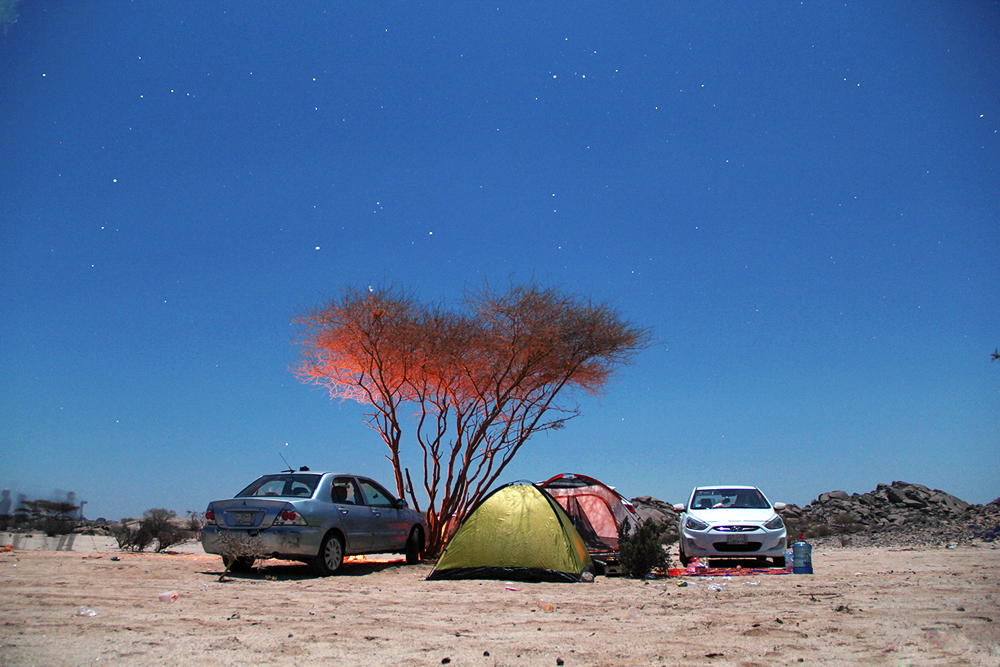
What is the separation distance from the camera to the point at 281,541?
34.5 feet

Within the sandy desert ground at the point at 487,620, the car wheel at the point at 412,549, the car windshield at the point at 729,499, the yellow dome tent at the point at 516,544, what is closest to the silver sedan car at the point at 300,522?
the sandy desert ground at the point at 487,620

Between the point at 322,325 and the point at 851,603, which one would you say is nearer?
the point at 851,603

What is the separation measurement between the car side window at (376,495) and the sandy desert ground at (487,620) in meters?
2.11

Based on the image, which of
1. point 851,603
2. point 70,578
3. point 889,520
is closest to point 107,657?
point 70,578

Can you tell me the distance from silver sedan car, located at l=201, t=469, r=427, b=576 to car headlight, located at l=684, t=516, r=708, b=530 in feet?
18.6

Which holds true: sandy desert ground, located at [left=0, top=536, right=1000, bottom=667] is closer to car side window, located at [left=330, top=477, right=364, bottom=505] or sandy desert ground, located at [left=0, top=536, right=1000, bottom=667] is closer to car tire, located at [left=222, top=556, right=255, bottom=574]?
car tire, located at [left=222, top=556, right=255, bottom=574]

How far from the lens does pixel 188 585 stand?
29.8 feet

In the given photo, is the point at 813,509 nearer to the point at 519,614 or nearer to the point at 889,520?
the point at 889,520

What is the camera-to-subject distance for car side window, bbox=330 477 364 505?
11.9 m

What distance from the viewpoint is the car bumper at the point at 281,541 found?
34.4 ft

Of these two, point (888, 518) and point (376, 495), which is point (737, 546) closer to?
point (376, 495)

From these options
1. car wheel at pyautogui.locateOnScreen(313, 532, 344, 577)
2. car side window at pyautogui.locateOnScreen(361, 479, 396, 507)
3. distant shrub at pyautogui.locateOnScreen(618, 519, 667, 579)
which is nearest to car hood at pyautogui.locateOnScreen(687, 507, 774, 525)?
distant shrub at pyautogui.locateOnScreen(618, 519, 667, 579)

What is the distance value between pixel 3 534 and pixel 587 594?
16601 millimetres

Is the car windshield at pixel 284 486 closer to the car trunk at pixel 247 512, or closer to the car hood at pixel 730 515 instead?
the car trunk at pixel 247 512
